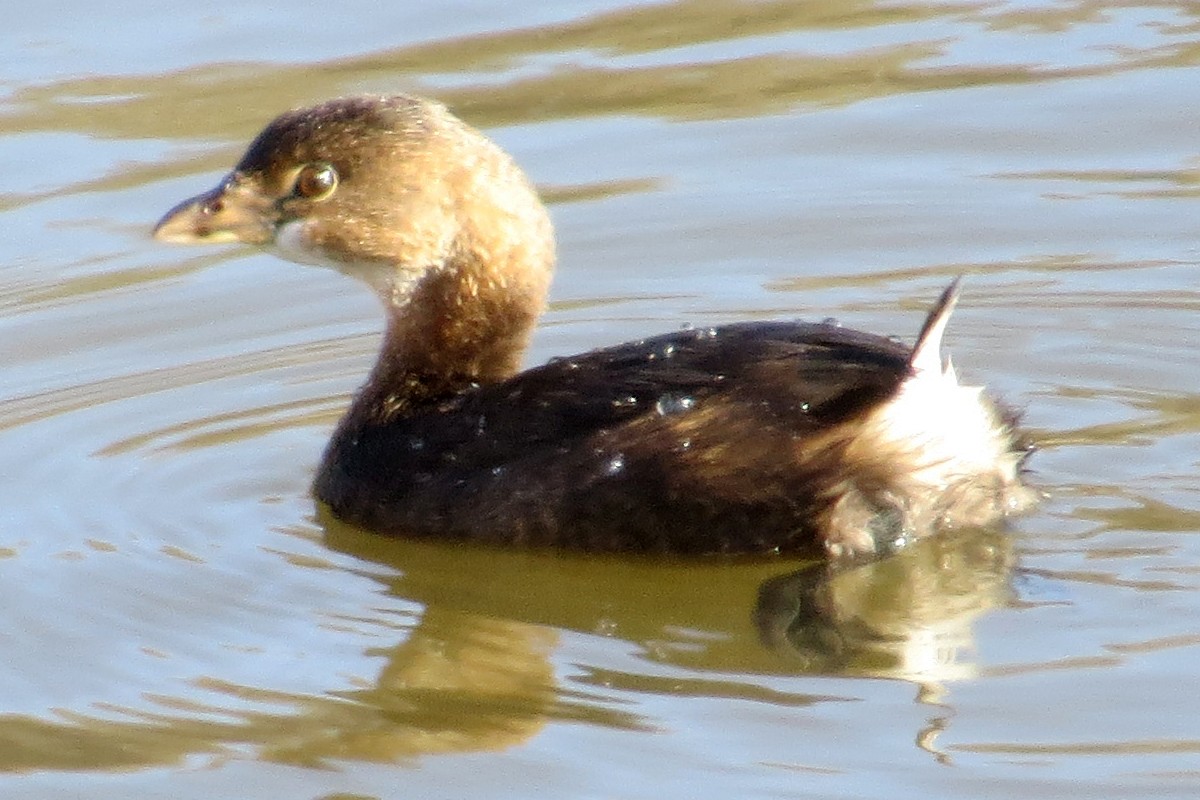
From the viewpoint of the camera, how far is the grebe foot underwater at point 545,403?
6.19 metres

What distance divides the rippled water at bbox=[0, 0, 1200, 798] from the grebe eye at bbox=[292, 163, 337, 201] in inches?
33.0

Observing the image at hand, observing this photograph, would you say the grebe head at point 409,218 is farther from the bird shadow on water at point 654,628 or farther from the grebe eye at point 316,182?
the bird shadow on water at point 654,628

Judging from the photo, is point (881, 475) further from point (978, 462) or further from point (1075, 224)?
point (1075, 224)

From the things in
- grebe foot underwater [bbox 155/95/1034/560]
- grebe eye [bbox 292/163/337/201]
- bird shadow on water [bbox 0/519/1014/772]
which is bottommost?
bird shadow on water [bbox 0/519/1014/772]

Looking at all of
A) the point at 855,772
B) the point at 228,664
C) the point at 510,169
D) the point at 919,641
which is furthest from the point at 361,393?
the point at 855,772

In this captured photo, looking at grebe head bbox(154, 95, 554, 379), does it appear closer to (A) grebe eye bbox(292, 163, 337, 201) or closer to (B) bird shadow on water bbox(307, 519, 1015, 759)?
(A) grebe eye bbox(292, 163, 337, 201)

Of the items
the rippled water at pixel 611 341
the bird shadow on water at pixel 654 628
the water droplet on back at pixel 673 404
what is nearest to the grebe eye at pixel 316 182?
the rippled water at pixel 611 341

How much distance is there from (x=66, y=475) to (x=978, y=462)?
8.91 feet

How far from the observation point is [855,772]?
5121 millimetres

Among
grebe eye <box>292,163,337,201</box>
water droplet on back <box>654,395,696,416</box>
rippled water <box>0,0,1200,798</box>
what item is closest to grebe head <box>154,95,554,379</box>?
grebe eye <box>292,163,337,201</box>

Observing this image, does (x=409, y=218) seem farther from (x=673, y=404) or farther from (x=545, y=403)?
(x=673, y=404)

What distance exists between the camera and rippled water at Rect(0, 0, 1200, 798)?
5.44 m

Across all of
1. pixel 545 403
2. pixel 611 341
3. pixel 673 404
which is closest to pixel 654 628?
pixel 673 404

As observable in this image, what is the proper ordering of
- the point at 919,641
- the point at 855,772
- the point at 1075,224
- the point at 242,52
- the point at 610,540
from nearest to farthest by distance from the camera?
1. the point at 855,772
2. the point at 919,641
3. the point at 610,540
4. the point at 1075,224
5. the point at 242,52
